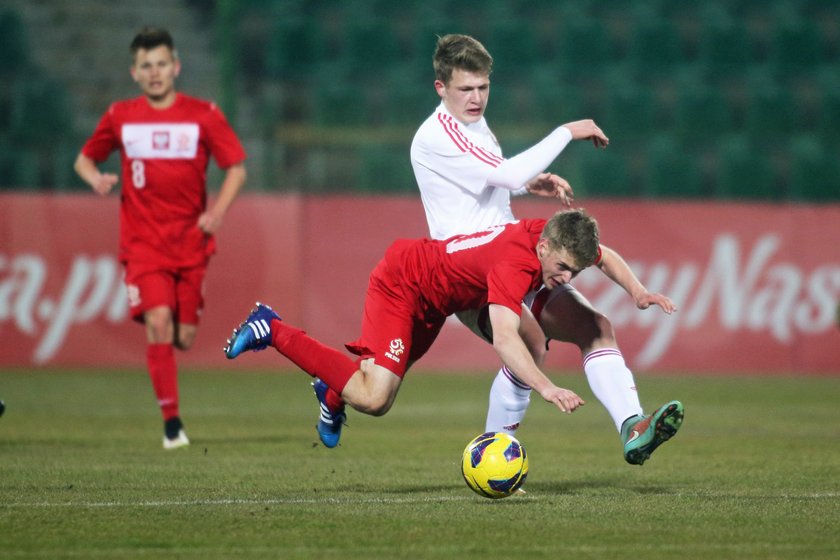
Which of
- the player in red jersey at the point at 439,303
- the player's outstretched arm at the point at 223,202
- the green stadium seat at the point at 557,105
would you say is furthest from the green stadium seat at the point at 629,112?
the player in red jersey at the point at 439,303

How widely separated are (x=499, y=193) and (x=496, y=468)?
1397 mm

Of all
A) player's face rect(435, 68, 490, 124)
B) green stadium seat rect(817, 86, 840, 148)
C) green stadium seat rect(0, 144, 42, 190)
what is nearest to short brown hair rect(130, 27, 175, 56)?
player's face rect(435, 68, 490, 124)

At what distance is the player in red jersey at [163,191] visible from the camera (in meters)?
8.23

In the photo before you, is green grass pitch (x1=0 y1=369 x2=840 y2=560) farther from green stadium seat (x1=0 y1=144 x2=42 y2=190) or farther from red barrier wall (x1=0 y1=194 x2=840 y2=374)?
green stadium seat (x1=0 y1=144 x2=42 y2=190)

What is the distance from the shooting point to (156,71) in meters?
8.32

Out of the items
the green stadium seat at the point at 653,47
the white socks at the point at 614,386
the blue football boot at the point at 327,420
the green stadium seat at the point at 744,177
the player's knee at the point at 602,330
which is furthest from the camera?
the green stadium seat at the point at 653,47

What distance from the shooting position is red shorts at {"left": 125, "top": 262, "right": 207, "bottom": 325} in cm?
820

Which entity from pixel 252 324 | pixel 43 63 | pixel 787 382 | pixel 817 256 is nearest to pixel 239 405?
pixel 252 324

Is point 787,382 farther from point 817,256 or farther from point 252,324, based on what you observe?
point 252,324

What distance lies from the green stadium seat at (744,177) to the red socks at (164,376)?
9749mm

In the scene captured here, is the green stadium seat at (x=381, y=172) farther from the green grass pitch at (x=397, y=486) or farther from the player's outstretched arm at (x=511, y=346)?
the player's outstretched arm at (x=511, y=346)

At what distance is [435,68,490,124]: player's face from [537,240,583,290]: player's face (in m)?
0.96

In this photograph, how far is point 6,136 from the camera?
1584 cm

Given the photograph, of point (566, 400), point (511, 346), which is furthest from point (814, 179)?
point (566, 400)
